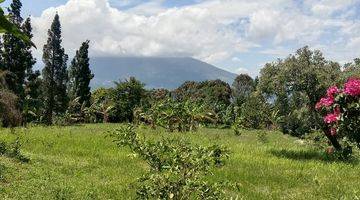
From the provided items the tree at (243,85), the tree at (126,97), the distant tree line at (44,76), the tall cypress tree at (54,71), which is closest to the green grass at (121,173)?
the distant tree line at (44,76)

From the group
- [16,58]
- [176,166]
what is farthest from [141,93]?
[176,166]

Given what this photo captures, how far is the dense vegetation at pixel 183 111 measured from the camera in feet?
19.8

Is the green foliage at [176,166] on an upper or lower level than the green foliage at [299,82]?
lower

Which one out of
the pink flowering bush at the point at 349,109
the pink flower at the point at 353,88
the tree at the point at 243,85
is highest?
the tree at the point at 243,85

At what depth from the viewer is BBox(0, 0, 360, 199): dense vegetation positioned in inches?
238

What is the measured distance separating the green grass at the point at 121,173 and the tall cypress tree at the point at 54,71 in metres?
38.9

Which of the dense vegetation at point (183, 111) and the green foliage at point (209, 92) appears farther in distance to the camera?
the green foliage at point (209, 92)

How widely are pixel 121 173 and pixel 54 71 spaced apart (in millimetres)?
47490

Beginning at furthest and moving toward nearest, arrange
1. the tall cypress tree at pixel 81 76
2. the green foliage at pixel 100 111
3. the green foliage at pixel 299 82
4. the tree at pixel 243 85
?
1. the tree at pixel 243 85
2. the tall cypress tree at pixel 81 76
3. the green foliage at pixel 100 111
4. the green foliage at pixel 299 82

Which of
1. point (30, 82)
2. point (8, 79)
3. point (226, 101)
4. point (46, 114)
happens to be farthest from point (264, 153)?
point (226, 101)

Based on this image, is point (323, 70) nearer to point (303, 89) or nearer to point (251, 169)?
point (303, 89)

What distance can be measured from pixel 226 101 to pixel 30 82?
36.6m

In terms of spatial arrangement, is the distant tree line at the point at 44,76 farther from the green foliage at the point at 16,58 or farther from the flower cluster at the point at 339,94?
the flower cluster at the point at 339,94

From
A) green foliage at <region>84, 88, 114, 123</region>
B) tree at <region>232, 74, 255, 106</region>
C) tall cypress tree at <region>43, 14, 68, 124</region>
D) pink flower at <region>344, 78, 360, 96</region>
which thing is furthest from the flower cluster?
tree at <region>232, 74, 255, 106</region>
